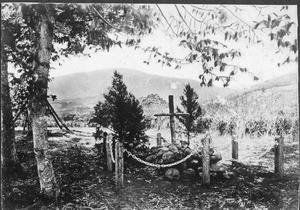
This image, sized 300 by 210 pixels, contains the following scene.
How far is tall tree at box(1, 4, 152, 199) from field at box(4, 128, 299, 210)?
0.23 metres

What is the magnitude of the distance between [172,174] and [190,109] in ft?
3.77

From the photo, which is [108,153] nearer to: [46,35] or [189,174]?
[189,174]

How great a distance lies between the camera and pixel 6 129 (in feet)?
12.9

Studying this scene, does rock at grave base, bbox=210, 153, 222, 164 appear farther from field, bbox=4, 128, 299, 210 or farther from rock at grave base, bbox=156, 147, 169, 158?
rock at grave base, bbox=156, 147, 169, 158

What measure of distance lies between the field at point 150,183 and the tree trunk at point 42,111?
0.57ft

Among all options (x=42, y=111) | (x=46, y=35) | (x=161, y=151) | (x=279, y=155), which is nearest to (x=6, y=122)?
(x=42, y=111)

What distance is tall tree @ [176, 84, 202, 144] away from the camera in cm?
462

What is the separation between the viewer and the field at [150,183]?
13.3 ft

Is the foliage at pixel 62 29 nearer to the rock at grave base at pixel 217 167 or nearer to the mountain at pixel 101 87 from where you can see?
the mountain at pixel 101 87

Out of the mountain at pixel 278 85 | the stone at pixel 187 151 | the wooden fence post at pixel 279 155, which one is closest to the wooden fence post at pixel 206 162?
the stone at pixel 187 151

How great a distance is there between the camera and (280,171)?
4.63m

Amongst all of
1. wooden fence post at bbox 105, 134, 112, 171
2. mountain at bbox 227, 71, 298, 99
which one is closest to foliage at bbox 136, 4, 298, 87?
mountain at bbox 227, 71, 298, 99

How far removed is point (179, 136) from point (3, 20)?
10.4 ft

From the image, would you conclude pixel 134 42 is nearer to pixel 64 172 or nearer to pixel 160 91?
pixel 160 91
